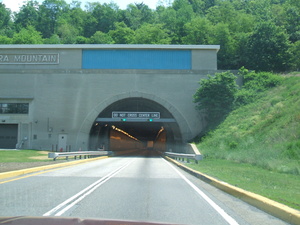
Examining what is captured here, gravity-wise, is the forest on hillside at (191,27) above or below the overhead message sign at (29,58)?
above

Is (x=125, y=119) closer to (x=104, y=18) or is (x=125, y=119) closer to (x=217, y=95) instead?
(x=217, y=95)

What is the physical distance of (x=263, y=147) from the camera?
2478 cm

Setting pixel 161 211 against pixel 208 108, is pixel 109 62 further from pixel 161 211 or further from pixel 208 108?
pixel 161 211

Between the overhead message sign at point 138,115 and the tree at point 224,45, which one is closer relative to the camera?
the overhead message sign at point 138,115

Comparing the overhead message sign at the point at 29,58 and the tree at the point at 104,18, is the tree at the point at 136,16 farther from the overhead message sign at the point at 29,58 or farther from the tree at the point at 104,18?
the overhead message sign at the point at 29,58

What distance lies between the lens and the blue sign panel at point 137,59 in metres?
46.0

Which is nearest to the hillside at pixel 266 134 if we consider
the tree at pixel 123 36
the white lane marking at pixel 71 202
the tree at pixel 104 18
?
the white lane marking at pixel 71 202

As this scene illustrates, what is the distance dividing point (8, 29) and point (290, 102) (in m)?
82.6

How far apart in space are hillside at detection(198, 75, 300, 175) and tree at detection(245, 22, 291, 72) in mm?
8597

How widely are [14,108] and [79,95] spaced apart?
9.00 meters

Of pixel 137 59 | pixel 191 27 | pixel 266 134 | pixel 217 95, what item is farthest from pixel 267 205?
pixel 191 27

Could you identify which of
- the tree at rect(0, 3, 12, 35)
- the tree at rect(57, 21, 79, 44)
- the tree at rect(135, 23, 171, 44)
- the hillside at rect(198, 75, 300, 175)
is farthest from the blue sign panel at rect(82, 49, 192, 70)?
the tree at rect(0, 3, 12, 35)

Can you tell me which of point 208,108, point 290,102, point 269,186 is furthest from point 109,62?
point 269,186

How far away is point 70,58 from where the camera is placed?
46094 millimetres
